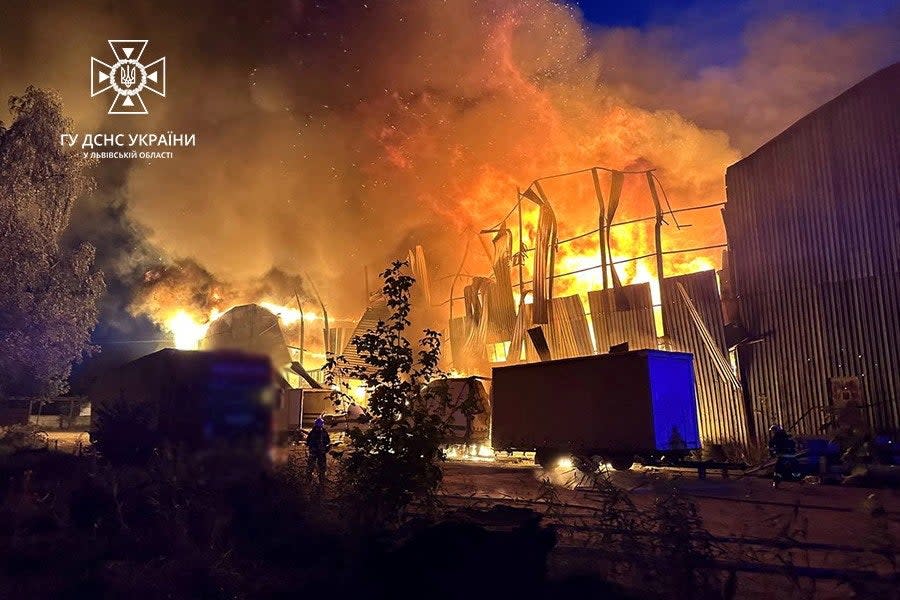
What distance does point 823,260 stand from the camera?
55.6 feet

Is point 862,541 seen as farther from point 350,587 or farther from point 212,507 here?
point 212,507

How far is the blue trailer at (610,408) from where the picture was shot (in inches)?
587

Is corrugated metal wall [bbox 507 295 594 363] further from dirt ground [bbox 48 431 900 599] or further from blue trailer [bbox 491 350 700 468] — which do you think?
dirt ground [bbox 48 431 900 599]

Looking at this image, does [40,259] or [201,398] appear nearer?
[201,398]

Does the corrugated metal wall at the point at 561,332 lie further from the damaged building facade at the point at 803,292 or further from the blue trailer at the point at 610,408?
the blue trailer at the point at 610,408

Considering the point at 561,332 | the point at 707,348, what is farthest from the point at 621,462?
the point at 561,332

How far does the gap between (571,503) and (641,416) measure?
457 centimetres

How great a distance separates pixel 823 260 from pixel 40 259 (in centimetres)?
3017

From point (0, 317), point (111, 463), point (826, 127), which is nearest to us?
point (111, 463)

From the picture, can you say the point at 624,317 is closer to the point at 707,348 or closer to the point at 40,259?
the point at 707,348

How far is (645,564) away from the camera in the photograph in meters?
5.85

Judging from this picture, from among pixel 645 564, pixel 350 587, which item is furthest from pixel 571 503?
pixel 350 587

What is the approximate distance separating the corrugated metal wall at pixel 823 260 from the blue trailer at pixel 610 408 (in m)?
3.75

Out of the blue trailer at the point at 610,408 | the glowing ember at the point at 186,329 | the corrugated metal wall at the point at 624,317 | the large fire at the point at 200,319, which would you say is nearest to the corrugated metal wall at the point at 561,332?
the corrugated metal wall at the point at 624,317
